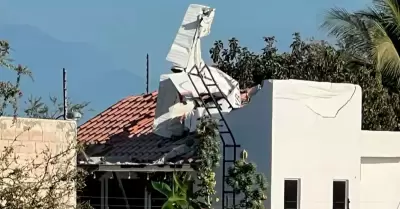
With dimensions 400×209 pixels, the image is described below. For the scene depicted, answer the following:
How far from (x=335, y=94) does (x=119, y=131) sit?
5.83m

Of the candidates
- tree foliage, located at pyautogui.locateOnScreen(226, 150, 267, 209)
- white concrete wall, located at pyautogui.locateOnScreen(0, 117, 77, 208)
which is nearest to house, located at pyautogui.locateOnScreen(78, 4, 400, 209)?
tree foliage, located at pyautogui.locateOnScreen(226, 150, 267, 209)

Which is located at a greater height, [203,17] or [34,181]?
[203,17]

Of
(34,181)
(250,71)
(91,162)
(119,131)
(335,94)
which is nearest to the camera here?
(34,181)

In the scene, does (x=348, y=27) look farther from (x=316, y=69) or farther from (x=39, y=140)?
(x=39, y=140)

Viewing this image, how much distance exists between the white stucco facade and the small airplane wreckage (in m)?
1.20

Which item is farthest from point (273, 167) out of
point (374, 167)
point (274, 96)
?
point (374, 167)

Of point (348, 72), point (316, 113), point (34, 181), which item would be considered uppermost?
point (348, 72)

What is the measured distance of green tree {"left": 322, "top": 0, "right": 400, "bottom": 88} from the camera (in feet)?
93.2

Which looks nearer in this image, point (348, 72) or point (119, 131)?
point (119, 131)

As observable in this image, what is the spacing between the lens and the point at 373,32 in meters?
29.0

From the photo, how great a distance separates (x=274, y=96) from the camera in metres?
20.0

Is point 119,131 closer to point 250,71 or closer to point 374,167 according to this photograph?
point 374,167

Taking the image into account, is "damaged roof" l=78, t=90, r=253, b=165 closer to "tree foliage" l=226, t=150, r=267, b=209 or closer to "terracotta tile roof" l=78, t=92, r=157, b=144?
"terracotta tile roof" l=78, t=92, r=157, b=144

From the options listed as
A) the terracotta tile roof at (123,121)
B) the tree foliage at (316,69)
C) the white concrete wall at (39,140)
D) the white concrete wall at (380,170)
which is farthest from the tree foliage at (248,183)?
the tree foliage at (316,69)
